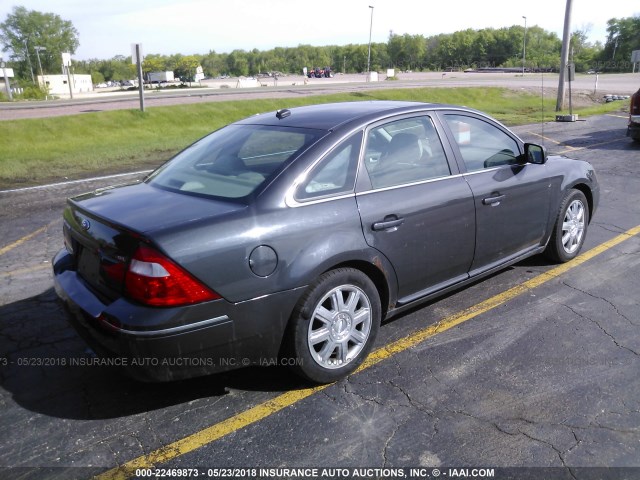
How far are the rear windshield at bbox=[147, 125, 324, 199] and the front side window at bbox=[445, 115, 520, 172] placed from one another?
48.7 inches

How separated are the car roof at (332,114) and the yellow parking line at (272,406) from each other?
5.08ft

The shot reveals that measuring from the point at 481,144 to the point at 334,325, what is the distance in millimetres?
2065

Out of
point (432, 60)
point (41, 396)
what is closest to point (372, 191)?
point (41, 396)

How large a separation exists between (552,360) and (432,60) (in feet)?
440

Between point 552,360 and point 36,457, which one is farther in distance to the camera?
point 552,360

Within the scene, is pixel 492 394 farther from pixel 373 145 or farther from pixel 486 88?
pixel 486 88

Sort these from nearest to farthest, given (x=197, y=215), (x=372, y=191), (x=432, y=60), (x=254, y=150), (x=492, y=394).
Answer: (x=197, y=215), (x=492, y=394), (x=372, y=191), (x=254, y=150), (x=432, y=60)

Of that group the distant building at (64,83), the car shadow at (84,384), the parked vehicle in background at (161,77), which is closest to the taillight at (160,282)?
the car shadow at (84,384)

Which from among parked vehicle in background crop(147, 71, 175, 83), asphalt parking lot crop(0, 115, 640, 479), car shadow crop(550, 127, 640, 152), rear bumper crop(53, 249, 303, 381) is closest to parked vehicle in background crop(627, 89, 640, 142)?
car shadow crop(550, 127, 640, 152)

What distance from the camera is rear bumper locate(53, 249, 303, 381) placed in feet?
8.89

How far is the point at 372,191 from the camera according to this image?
3490 mm

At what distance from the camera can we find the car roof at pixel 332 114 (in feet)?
12.2

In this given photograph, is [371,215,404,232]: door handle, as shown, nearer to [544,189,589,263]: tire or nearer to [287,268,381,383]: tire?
[287,268,381,383]: tire

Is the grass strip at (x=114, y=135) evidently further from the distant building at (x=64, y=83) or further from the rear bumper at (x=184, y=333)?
the distant building at (x=64, y=83)
